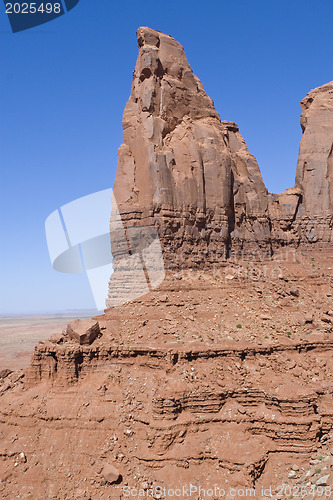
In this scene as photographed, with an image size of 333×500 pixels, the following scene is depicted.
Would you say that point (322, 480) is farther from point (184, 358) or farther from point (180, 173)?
point (180, 173)

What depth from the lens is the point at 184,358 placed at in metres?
26.5

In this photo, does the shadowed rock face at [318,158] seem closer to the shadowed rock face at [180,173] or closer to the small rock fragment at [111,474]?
the shadowed rock face at [180,173]

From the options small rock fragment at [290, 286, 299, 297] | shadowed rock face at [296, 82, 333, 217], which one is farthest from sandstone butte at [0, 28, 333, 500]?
shadowed rock face at [296, 82, 333, 217]

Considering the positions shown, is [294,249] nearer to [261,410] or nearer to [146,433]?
[261,410]

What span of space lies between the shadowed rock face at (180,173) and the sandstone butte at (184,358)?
11 centimetres

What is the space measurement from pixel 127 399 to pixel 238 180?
22.1 metres

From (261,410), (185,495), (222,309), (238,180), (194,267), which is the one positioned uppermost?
(238,180)

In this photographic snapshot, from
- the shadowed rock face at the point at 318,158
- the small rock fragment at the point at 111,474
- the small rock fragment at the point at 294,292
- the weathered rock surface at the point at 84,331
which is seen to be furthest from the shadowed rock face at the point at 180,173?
the small rock fragment at the point at 111,474

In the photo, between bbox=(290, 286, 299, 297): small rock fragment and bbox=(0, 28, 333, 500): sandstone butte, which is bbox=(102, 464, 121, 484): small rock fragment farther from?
bbox=(290, 286, 299, 297): small rock fragment

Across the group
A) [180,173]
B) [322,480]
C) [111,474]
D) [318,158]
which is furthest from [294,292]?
[111,474]

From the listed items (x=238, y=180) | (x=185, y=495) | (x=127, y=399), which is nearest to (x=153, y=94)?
(x=238, y=180)

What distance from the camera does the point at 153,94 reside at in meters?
33.8

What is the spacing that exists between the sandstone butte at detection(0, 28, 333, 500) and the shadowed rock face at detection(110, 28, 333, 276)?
0.11 m

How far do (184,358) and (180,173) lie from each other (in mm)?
13884
